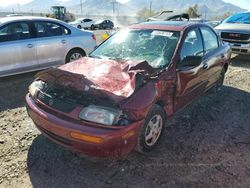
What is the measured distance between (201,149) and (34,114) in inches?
87.3

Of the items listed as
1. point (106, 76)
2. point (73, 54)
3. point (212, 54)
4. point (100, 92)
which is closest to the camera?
point (100, 92)

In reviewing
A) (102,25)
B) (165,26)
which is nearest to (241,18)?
(165,26)

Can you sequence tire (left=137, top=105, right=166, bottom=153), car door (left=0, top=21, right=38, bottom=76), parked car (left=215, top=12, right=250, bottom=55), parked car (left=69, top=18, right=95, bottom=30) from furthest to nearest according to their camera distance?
parked car (left=69, top=18, right=95, bottom=30), parked car (left=215, top=12, right=250, bottom=55), car door (left=0, top=21, right=38, bottom=76), tire (left=137, top=105, right=166, bottom=153)

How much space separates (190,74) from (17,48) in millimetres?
3995

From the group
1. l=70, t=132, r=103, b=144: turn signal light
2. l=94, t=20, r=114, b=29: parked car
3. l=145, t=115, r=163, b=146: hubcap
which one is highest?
l=70, t=132, r=103, b=144: turn signal light

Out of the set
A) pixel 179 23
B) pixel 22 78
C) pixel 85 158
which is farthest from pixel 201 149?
pixel 22 78

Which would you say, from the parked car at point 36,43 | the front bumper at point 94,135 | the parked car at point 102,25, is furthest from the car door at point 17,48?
the parked car at point 102,25

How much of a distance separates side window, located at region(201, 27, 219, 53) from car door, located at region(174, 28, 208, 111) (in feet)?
0.71

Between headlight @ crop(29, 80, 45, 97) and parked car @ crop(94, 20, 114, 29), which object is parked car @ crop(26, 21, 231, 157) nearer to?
Result: headlight @ crop(29, 80, 45, 97)

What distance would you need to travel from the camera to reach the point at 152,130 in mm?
3592

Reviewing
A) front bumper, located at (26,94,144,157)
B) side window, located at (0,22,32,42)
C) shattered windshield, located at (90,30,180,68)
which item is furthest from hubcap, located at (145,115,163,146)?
side window, located at (0,22,32,42)

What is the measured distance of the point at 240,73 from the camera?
25.8 feet

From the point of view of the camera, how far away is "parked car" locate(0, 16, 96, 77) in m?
6.22

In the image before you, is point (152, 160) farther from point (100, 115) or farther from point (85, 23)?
point (85, 23)
